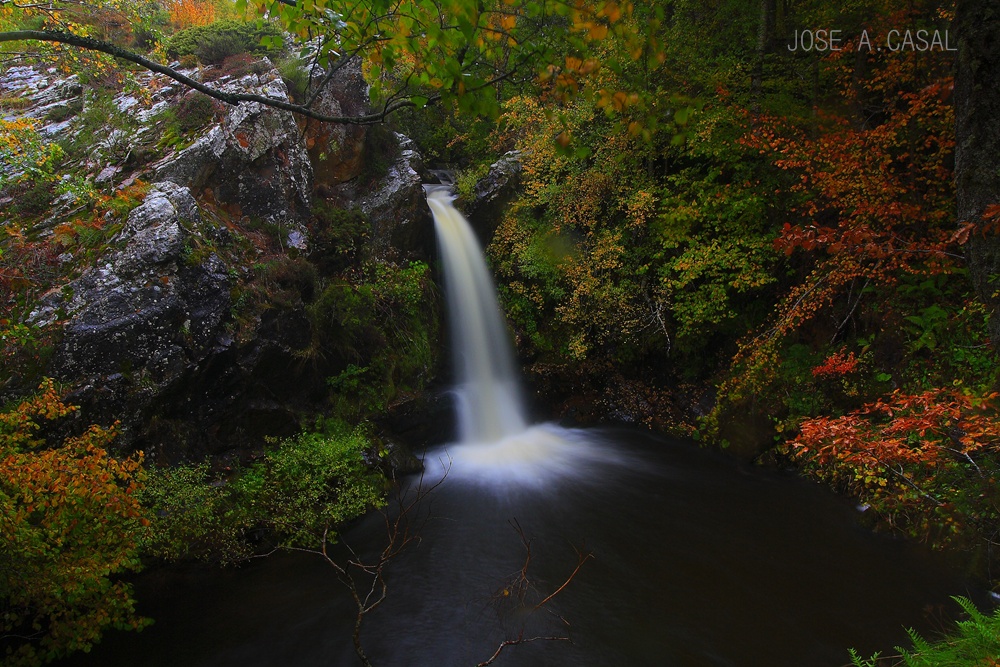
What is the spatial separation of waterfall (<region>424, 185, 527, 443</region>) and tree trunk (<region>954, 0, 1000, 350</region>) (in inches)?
299

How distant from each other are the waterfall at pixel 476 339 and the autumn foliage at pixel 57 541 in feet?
18.9

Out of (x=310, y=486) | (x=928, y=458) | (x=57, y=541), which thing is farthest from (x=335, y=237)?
(x=928, y=458)

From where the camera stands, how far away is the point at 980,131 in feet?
8.40

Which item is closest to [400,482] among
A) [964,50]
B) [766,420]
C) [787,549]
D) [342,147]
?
[787,549]

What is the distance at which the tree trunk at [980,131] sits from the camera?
2486 millimetres

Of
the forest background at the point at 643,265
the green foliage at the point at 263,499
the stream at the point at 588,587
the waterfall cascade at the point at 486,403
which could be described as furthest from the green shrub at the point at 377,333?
the stream at the point at 588,587

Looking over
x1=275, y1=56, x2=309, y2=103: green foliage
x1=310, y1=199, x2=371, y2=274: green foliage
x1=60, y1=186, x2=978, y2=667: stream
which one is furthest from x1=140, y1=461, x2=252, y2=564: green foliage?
x1=275, y1=56, x2=309, y2=103: green foliage

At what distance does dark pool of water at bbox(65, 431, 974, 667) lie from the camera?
4.55m

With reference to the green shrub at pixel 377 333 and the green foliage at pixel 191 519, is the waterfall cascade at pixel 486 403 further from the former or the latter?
the green foliage at pixel 191 519

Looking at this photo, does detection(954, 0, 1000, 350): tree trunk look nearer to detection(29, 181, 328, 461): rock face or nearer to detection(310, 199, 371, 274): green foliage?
detection(29, 181, 328, 461): rock face

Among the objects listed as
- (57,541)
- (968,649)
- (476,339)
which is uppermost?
(476,339)

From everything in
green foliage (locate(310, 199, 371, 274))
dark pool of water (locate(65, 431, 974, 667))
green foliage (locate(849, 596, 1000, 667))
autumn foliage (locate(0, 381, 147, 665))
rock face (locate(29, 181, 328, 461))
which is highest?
green foliage (locate(310, 199, 371, 274))

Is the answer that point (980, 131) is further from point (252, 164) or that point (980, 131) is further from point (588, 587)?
point (252, 164)

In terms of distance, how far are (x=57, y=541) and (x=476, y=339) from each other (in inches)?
294
